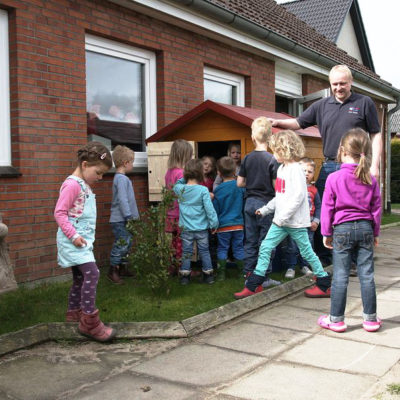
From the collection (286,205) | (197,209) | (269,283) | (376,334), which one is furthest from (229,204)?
(376,334)

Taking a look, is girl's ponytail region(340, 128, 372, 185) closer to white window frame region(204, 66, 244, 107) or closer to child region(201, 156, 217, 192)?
child region(201, 156, 217, 192)

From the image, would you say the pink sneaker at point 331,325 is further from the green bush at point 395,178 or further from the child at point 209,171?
the green bush at point 395,178

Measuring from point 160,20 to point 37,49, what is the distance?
230 centimetres

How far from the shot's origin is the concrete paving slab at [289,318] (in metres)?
4.46

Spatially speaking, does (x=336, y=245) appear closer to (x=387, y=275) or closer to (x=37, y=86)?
(x=387, y=275)

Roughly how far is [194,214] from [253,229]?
25.5 inches

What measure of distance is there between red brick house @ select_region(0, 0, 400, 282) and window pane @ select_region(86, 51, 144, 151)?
1 cm

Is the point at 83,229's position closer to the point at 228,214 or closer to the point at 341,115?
the point at 228,214

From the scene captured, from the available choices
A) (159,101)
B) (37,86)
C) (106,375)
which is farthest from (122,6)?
(106,375)

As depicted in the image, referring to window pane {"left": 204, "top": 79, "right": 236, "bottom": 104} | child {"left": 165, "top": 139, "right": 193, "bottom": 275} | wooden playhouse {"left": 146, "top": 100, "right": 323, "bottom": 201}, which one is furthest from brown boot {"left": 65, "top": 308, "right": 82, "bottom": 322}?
window pane {"left": 204, "top": 79, "right": 236, "bottom": 104}

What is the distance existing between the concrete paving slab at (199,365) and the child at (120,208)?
2180mm

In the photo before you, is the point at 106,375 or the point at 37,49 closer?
the point at 106,375

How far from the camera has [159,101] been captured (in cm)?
778

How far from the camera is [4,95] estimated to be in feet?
18.5
